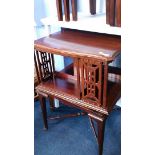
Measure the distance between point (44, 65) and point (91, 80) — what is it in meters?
0.48

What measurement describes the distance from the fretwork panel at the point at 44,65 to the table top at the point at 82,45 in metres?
0.14

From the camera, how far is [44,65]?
1.42 metres

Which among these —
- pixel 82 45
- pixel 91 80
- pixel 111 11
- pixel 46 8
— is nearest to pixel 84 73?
pixel 91 80

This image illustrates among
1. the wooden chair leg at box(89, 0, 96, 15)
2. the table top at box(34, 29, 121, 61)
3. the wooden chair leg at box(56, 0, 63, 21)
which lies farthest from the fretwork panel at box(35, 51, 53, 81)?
the wooden chair leg at box(89, 0, 96, 15)

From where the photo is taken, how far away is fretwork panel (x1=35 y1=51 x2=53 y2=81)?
1.37m

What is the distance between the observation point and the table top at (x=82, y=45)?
3.33 feet

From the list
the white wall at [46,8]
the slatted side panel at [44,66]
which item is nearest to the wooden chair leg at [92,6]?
the white wall at [46,8]

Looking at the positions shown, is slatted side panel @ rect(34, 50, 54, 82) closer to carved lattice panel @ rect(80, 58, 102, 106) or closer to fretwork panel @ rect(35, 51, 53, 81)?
fretwork panel @ rect(35, 51, 53, 81)

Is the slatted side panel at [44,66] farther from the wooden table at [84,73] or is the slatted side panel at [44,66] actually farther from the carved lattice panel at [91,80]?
the carved lattice panel at [91,80]
